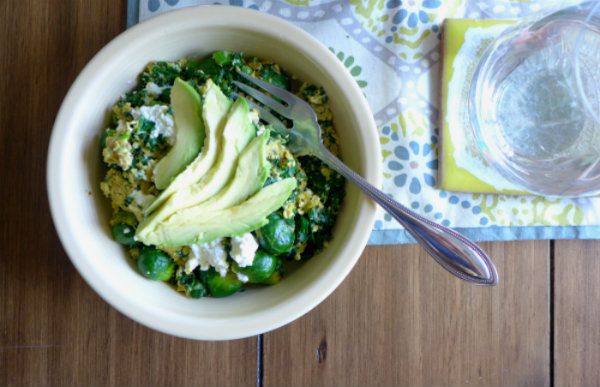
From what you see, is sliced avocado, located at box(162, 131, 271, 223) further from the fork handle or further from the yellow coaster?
the yellow coaster

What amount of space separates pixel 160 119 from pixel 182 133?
46 millimetres

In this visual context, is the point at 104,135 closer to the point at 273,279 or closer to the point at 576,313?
the point at 273,279

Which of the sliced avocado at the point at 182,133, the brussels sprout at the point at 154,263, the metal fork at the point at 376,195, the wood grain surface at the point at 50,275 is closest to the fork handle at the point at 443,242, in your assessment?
the metal fork at the point at 376,195

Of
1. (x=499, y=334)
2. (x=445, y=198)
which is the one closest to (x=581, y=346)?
(x=499, y=334)

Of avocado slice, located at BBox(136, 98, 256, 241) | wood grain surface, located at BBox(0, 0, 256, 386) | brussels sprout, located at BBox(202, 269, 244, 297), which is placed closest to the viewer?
avocado slice, located at BBox(136, 98, 256, 241)

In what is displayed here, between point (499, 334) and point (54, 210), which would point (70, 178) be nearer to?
point (54, 210)

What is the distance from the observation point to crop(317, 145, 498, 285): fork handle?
872 millimetres

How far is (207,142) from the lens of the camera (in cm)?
83

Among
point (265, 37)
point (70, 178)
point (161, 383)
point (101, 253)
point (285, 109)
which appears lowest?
point (161, 383)

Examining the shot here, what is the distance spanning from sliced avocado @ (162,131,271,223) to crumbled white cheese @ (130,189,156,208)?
0.29 feet

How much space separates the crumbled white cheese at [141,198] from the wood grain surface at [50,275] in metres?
0.28

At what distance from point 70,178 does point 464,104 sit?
0.71 m

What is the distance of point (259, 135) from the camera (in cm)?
85

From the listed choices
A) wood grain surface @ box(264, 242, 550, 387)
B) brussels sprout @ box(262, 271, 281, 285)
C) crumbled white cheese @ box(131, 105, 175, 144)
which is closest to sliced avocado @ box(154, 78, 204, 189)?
crumbled white cheese @ box(131, 105, 175, 144)
